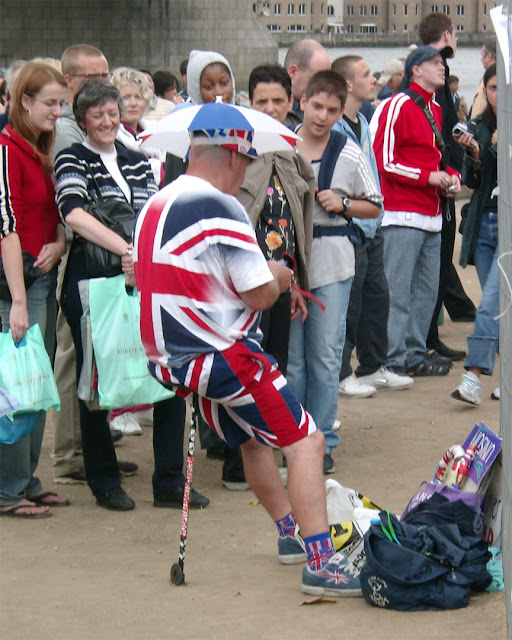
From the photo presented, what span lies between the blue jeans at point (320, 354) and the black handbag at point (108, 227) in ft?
3.63

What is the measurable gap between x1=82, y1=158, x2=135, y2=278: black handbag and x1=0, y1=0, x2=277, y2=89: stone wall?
39958 millimetres

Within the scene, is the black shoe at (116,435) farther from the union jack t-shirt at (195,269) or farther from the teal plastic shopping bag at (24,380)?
the union jack t-shirt at (195,269)

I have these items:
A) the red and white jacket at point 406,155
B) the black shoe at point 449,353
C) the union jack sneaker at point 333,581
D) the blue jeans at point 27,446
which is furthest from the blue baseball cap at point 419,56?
the union jack sneaker at point 333,581

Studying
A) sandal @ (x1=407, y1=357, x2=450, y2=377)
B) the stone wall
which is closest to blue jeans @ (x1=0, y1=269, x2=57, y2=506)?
sandal @ (x1=407, y1=357, x2=450, y2=377)

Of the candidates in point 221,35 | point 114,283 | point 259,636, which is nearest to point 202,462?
point 114,283

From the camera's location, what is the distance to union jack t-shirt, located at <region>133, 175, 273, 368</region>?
13.6 ft

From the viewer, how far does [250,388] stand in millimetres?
4273

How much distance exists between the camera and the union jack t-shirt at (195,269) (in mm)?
4156

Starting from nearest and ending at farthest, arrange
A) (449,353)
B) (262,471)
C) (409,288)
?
(262,471) → (409,288) → (449,353)

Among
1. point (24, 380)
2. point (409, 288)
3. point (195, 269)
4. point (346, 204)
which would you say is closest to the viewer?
point (195, 269)

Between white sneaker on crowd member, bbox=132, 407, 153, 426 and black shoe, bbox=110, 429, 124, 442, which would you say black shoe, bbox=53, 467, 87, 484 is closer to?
black shoe, bbox=110, 429, 124, 442

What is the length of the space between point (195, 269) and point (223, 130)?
0.53m

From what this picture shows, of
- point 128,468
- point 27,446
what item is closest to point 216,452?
point 128,468

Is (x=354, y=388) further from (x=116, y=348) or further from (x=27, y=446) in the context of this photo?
(x=27, y=446)
